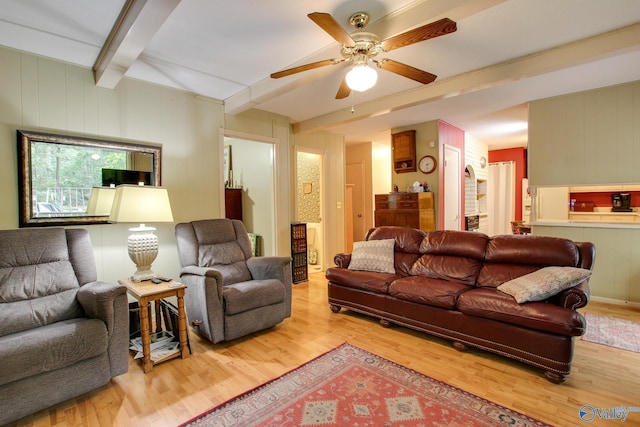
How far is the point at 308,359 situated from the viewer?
245cm

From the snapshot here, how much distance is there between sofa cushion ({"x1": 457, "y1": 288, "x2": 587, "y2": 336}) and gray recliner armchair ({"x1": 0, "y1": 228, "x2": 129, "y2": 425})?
2.59 m

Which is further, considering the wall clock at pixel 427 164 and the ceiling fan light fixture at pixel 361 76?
the wall clock at pixel 427 164

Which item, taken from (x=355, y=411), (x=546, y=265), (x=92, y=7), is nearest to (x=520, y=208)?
(x=546, y=265)

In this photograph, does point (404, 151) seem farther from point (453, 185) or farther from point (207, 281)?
point (207, 281)

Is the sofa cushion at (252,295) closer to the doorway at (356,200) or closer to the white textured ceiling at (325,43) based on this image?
the white textured ceiling at (325,43)

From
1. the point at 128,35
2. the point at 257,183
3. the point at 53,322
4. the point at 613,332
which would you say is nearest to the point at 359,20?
the point at 128,35

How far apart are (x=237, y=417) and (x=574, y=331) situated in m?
2.22

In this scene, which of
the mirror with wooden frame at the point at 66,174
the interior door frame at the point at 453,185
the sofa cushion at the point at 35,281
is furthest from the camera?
the interior door frame at the point at 453,185

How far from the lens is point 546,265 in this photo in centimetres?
264

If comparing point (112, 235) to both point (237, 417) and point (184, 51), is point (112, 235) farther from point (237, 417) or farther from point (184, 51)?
point (237, 417)

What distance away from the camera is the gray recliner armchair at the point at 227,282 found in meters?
2.61

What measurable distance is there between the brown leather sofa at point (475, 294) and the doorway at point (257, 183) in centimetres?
159

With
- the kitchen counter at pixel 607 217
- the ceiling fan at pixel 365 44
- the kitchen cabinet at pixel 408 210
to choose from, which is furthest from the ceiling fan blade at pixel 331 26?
the kitchen counter at pixel 607 217

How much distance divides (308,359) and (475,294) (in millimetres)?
1452
